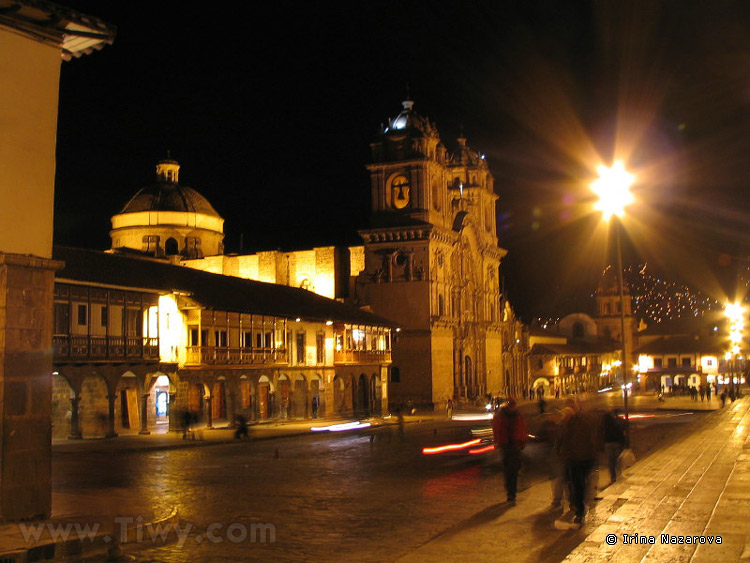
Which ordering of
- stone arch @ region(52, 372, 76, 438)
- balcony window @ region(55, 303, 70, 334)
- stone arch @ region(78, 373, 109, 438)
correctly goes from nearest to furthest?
balcony window @ region(55, 303, 70, 334), stone arch @ region(52, 372, 76, 438), stone arch @ region(78, 373, 109, 438)

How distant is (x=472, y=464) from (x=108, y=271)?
18.3m

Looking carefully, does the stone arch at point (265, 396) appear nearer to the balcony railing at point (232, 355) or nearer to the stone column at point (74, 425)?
the balcony railing at point (232, 355)

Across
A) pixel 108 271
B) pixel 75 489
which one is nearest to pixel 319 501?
pixel 75 489

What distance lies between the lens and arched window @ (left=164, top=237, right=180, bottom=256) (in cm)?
6256

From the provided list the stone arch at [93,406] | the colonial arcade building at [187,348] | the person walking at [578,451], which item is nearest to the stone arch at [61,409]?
the colonial arcade building at [187,348]

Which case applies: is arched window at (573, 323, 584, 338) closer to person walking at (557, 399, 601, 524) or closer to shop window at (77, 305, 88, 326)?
shop window at (77, 305, 88, 326)

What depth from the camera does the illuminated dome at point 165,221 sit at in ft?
205

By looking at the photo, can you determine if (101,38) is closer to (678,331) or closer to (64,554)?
(64,554)

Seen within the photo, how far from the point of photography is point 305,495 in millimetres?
15227

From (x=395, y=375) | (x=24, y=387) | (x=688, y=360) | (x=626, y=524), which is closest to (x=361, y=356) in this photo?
(x=395, y=375)

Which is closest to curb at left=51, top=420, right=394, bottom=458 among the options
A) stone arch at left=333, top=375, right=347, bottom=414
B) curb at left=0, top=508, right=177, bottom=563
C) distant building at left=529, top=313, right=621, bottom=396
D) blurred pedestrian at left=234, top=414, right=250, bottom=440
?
blurred pedestrian at left=234, top=414, right=250, bottom=440

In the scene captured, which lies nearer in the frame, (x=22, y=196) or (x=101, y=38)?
(x=22, y=196)

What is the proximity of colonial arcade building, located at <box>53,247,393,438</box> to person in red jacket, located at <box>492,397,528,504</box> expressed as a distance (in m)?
19.8

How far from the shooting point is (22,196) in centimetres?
1252
